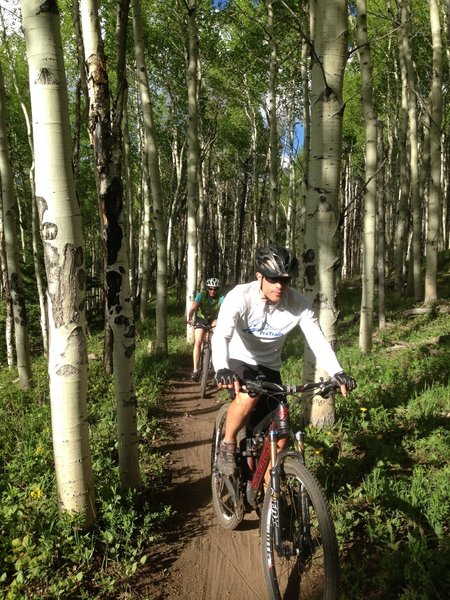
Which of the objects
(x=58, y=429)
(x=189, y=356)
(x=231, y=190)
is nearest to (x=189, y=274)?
(x=189, y=356)

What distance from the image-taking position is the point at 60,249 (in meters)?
3.03

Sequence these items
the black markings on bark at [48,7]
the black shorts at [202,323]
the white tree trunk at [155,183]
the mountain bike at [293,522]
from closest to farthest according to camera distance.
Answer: the mountain bike at [293,522] → the black markings on bark at [48,7] → the black shorts at [202,323] → the white tree trunk at [155,183]

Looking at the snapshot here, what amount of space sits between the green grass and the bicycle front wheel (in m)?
0.27

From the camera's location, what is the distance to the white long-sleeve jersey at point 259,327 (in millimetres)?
3229

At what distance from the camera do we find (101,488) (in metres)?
3.77

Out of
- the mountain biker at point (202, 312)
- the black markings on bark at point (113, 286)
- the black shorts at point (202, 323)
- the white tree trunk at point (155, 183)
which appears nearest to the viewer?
the black markings on bark at point (113, 286)

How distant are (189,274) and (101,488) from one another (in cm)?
838

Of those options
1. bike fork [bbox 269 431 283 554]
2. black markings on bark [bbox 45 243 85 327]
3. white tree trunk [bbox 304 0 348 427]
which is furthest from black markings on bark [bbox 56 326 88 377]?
white tree trunk [bbox 304 0 348 427]

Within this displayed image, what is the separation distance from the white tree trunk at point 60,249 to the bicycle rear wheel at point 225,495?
1.20m

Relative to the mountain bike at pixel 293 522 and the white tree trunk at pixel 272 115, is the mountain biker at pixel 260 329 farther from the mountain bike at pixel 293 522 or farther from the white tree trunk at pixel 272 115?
the white tree trunk at pixel 272 115

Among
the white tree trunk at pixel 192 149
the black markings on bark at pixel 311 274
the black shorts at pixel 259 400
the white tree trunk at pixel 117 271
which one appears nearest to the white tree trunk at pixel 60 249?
the white tree trunk at pixel 117 271

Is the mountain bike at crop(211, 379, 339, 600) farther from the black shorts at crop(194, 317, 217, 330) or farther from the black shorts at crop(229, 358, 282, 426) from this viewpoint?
the black shorts at crop(194, 317, 217, 330)

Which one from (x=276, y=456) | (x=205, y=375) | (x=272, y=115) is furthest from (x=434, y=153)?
(x=276, y=456)

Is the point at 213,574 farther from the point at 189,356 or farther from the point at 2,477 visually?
the point at 189,356
